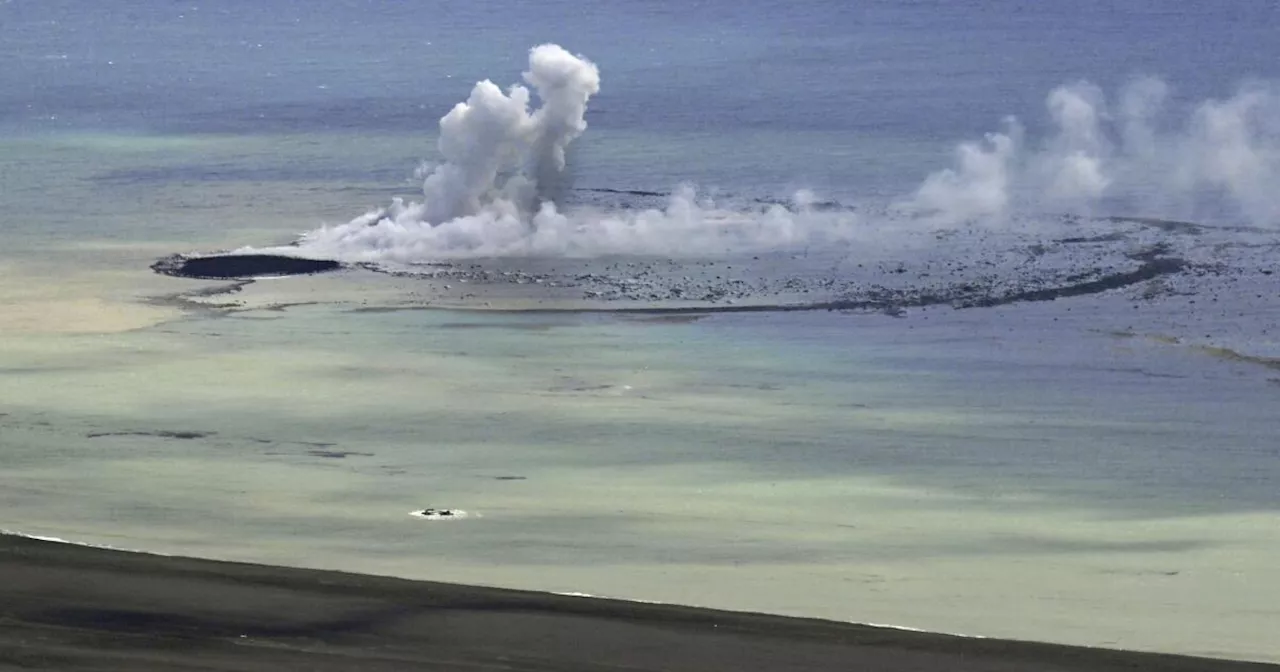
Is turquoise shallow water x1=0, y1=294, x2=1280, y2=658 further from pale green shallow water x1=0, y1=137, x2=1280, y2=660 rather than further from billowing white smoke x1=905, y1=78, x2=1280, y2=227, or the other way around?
billowing white smoke x1=905, y1=78, x2=1280, y2=227

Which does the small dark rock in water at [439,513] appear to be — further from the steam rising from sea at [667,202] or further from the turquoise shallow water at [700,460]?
the steam rising from sea at [667,202]

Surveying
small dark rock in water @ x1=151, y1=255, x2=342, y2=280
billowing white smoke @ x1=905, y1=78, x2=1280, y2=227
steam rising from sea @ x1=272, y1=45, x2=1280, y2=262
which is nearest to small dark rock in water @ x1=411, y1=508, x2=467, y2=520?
small dark rock in water @ x1=151, y1=255, x2=342, y2=280

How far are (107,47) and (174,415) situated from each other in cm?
11296

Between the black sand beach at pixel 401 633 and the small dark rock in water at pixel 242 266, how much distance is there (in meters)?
20.5

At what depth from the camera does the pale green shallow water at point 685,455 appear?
863 inches

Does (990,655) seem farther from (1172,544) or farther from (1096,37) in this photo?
(1096,37)

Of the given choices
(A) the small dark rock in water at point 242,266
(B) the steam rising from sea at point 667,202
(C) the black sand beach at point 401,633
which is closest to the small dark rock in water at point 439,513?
(C) the black sand beach at point 401,633

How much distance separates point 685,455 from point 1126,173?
32577 mm

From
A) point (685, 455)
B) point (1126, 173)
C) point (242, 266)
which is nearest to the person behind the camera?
point (685, 455)

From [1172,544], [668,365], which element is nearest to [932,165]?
[668,365]

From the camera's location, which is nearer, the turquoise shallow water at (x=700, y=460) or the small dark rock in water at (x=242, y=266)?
the turquoise shallow water at (x=700, y=460)

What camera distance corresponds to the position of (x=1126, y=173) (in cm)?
5791

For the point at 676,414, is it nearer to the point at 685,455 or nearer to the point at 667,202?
the point at 685,455

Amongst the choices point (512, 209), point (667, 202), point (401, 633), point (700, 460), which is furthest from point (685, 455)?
point (667, 202)
